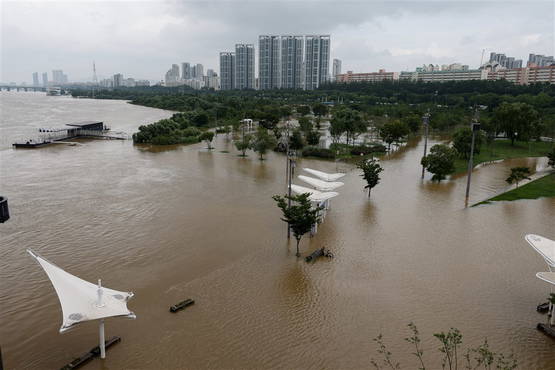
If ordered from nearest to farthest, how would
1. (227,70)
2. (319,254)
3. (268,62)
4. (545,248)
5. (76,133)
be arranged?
1. (545,248)
2. (319,254)
3. (76,133)
4. (268,62)
5. (227,70)

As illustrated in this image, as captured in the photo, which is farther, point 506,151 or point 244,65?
point 244,65

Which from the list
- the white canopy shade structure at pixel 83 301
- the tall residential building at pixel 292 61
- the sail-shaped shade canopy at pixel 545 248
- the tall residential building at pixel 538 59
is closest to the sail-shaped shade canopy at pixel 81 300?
the white canopy shade structure at pixel 83 301

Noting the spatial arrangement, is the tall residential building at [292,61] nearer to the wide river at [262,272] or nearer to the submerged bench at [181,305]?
the wide river at [262,272]

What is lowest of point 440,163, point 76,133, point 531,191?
point 531,191

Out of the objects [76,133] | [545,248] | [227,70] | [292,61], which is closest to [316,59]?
[292,61]

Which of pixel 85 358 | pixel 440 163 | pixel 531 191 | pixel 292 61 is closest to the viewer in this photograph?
pixel 85 358

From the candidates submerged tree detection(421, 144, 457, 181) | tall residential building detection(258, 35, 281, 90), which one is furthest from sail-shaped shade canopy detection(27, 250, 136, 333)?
tall residential building detection(258, 35, 281, 90)

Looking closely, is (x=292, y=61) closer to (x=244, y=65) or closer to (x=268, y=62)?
(x=268, y=62)
